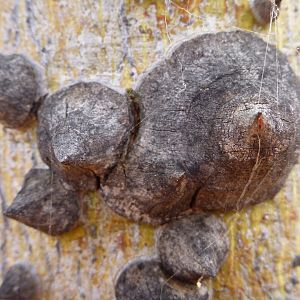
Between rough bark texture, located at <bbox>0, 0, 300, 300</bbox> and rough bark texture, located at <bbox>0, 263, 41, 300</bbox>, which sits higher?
rough bark texture, located at <bbox>0, 0, 300, 300</bbox>

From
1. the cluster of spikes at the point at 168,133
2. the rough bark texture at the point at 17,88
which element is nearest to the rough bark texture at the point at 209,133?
the cluster of spikes at the point at 168,133

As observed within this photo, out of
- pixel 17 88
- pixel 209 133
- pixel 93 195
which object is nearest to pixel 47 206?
pixel 93 195

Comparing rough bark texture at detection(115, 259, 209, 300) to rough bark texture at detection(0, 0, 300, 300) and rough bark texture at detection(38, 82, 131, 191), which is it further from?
rough bark texture at detection(38, 82, 131, 191)

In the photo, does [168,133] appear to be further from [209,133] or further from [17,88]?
[17,88]

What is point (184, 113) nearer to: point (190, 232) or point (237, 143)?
point (237, 143)

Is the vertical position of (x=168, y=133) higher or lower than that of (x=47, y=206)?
higher

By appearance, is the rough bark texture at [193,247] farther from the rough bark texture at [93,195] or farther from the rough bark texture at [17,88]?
the rough bark texture at [17,88]

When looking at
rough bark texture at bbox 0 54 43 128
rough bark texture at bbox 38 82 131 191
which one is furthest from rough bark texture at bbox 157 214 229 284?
rough bark texture at bbox 0 54 43 128
